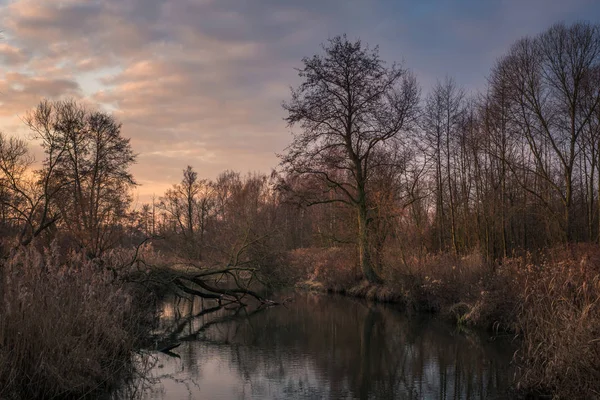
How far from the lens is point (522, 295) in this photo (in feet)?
31.5

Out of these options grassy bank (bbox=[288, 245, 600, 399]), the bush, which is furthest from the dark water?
the bush

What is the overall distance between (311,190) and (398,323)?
943cm

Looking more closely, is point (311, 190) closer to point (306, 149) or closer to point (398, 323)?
point (306, 149)

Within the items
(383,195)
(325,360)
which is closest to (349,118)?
(383,195)

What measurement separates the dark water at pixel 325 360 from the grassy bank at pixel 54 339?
3.41 ft

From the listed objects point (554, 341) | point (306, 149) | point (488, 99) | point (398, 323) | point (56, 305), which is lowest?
point (398, 323)

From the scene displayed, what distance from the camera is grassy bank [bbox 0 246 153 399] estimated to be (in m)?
6.98

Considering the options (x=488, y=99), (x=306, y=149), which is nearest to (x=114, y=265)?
(x=306, y=149)

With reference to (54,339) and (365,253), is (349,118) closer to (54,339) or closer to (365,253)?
(365,253)

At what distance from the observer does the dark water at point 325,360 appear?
8688 mm

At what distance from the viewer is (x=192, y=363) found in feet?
35.4

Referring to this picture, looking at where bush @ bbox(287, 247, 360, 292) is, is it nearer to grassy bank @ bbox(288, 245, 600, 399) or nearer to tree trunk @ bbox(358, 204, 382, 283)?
grassy bank @ bbox(288, 245, 600, 399)

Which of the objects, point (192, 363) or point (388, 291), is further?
point (388, 291)

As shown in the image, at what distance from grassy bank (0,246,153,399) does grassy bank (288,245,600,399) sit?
712 centimetres
